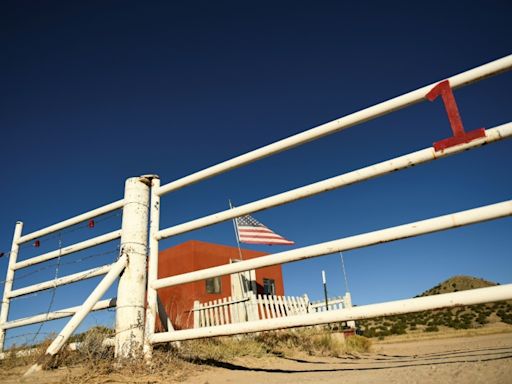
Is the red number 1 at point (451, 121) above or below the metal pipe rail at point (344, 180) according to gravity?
above

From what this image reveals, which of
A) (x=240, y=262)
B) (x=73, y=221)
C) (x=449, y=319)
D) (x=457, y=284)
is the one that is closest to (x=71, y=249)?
(x=73, y=221)

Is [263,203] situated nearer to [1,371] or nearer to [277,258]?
[277,258]

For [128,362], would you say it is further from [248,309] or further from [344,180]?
[248,309]

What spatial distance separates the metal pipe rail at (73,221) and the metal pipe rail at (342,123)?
0.55 m

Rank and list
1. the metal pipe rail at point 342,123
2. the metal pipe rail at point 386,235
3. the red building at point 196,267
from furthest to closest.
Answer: the red building at point 196,267 < the metal pipe rail at point 342,123 < the metal pipe rail at point 386,235

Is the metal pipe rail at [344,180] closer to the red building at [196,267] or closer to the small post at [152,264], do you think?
the small post at [152,264]

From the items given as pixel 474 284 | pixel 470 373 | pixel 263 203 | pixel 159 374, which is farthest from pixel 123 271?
pixel 474 284

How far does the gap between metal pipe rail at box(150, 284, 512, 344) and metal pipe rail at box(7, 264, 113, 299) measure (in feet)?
3.84

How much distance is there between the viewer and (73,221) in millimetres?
3842

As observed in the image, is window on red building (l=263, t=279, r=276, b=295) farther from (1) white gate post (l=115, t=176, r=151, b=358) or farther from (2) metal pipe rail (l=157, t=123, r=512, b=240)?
(2) metal pipe rail (l=157, t=123, r=512, b=240)

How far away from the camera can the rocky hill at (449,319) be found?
813 inches

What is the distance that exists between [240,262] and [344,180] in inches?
38.6

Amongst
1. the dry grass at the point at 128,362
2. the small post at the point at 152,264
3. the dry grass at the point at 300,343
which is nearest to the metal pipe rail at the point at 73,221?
the small post at the point at 152,264

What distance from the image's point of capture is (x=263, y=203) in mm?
2648
